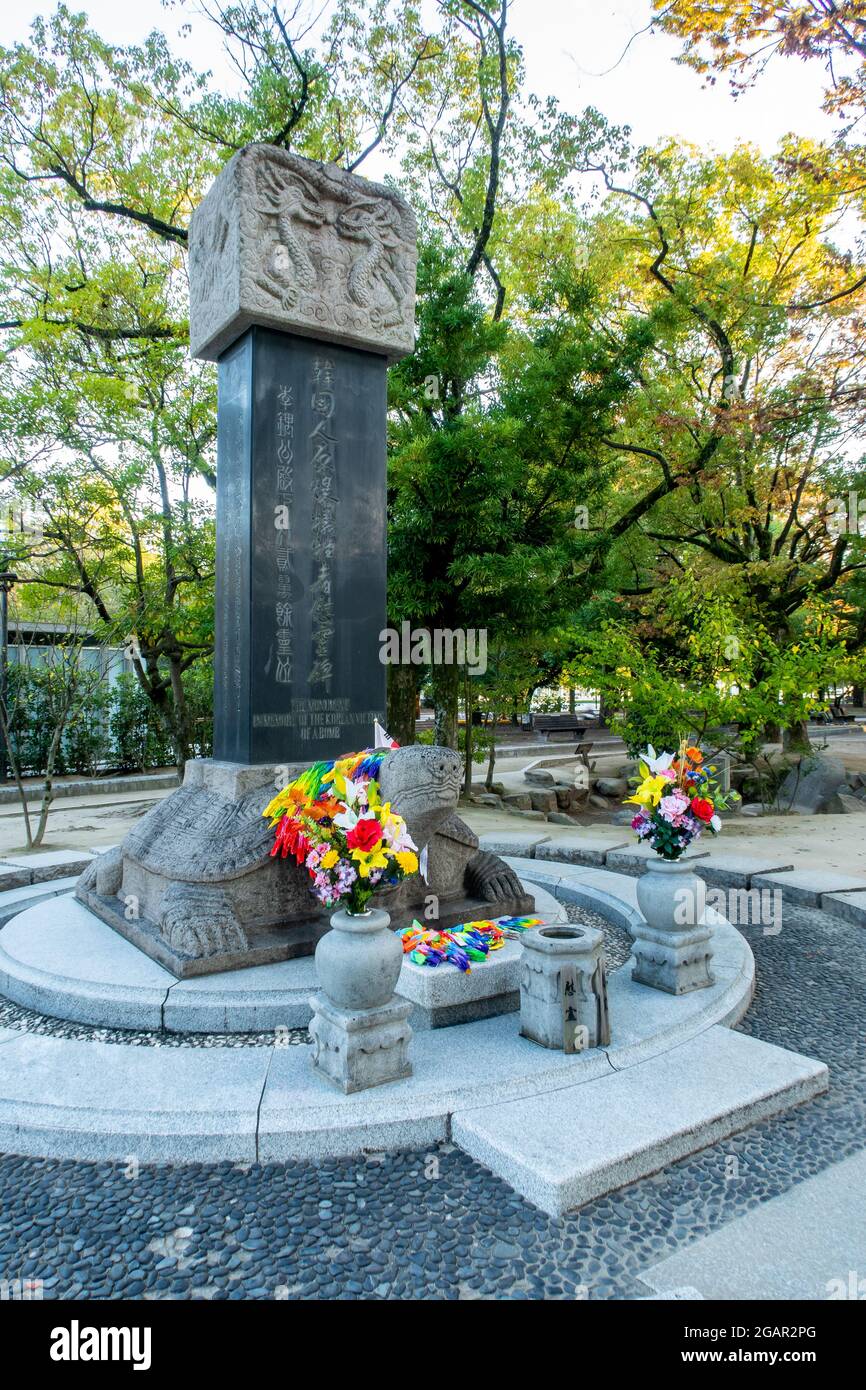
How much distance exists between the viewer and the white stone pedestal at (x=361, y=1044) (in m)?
2.80

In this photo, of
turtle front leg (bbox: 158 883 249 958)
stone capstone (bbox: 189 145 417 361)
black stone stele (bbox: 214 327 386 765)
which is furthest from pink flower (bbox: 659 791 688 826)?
stone capstone (bbox: 189 145 417 361)

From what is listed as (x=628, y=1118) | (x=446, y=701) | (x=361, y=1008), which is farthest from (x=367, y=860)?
(x=446, y=701)

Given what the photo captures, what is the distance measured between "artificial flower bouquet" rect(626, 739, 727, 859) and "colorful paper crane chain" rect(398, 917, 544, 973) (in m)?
0.87

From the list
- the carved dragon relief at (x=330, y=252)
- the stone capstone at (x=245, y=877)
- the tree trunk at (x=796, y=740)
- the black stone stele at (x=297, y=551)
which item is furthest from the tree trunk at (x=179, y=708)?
the tree trunk at (x=796, y=740)

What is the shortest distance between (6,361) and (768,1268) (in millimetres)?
12873

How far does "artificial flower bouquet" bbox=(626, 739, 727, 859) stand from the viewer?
3.85 meters

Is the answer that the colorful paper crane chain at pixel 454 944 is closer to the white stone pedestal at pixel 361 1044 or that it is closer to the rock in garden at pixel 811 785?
the white stone pedestal at pixel 361 1044

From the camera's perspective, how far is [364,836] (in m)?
2.87

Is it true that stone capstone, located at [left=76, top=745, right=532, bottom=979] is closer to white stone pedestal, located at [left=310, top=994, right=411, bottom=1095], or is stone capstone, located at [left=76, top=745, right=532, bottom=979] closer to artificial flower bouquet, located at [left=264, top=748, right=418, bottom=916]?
artificial flower bouquet, located at [left=264, top=748, right=418, bottom=916]

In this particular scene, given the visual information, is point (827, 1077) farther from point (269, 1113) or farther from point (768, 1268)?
point (269, 1113)

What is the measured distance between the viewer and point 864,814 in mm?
10516

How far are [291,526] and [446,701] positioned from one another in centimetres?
594

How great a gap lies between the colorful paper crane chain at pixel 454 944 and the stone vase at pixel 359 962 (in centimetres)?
68

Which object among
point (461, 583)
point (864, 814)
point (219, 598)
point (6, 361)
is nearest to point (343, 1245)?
point (219, 598)
